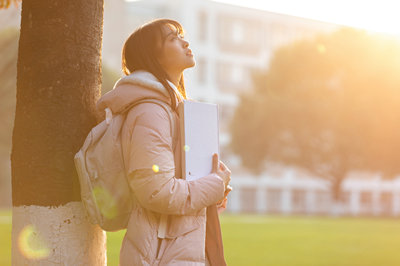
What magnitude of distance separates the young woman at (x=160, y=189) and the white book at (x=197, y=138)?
5 cm

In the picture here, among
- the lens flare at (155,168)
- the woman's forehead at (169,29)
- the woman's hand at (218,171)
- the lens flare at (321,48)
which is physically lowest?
the lens flare at (321,48)

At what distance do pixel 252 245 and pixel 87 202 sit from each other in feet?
37.8

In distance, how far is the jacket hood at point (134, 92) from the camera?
2.84m

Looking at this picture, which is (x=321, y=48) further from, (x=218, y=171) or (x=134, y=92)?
(x=134, y=92)

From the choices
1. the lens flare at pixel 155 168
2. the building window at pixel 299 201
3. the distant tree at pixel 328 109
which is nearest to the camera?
the lens flare at pixel 155 168

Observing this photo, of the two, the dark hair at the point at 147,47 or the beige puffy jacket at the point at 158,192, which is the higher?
the dark hair at the point at 147,47

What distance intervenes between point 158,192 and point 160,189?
2cm

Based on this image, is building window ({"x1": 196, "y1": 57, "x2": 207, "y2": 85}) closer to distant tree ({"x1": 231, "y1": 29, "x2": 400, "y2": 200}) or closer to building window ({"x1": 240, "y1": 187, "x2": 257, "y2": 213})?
building window ({"x1": 240, "y1": 187, "x2": 257, "y2": 213})

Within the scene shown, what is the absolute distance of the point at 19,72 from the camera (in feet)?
10.4

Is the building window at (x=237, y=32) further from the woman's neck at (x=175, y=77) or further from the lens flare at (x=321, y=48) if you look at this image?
the woman's neck at (x=175, y=77)

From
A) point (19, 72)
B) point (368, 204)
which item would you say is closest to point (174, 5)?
point (368, 204)

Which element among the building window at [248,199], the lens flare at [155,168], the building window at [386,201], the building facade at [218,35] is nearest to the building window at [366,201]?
the building window at [386,201]

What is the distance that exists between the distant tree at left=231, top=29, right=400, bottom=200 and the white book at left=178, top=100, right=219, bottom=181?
115 feet

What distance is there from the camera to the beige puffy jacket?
2.71m
